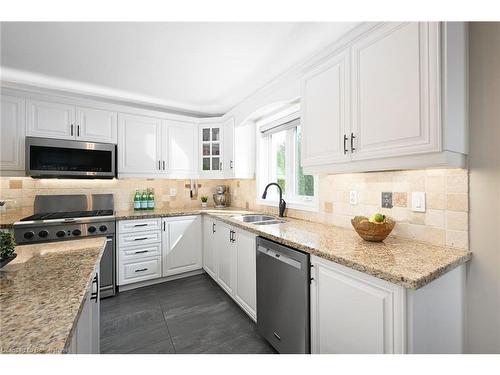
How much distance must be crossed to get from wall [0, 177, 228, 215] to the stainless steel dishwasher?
7.01 feet

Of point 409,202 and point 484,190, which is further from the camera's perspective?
point 409,202

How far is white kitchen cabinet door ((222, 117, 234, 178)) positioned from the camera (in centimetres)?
317

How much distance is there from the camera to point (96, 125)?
2781mm

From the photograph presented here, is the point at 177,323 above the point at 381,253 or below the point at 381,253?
below

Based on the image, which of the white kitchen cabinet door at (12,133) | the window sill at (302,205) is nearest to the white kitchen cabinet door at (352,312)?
the window sill at (302,205)

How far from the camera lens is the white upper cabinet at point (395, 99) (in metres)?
1.10

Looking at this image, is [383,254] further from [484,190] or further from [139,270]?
[139,270]

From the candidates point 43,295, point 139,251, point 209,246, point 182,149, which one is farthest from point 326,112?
point 139,251

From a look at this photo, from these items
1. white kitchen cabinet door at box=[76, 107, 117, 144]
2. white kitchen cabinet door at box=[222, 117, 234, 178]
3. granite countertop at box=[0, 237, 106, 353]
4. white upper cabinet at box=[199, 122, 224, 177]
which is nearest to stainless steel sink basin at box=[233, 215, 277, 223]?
white kitchen cabinet door at box=[222, 117, 234, 178]

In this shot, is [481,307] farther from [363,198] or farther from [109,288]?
[109,288]

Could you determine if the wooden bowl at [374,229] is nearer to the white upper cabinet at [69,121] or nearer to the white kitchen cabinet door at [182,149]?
the white kitchen cabinet door at [182,149]

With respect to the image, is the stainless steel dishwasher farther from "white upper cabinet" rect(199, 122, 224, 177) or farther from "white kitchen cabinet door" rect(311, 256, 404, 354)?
"white upper cabinet" rect(199, 122, 224, 177)

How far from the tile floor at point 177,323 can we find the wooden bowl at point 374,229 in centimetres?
111

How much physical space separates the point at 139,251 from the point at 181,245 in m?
0.49
